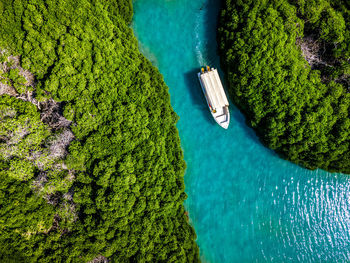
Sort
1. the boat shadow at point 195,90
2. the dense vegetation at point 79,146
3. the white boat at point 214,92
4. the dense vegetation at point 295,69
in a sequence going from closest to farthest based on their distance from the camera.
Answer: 1. the dense vegetation at point 79,146
2. the dense vegetation at point 295,69
3. the white boat at point 214,92
4. the boat shadow at point 195,90

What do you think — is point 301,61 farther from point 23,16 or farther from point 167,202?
point 23,16

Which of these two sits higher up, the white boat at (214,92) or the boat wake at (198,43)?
the boat wake at (198,43)

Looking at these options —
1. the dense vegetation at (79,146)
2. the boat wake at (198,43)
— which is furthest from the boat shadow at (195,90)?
the dense vegetation at (79,146)

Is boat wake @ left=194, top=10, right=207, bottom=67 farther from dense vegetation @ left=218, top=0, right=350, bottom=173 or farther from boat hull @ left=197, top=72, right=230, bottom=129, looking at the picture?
dense vegetation @ left=218, top=0, right=350, bottom=173

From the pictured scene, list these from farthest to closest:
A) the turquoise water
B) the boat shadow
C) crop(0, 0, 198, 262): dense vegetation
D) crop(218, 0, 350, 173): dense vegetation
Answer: the boat shadow, the turquoise water, crop(218, 0, 350, 173): dense vegetation, crop(0, 0, 198, 262): dense vegetation

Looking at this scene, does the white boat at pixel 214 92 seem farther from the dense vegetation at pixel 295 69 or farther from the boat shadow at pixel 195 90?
the dense vegetation at pixel 295 69

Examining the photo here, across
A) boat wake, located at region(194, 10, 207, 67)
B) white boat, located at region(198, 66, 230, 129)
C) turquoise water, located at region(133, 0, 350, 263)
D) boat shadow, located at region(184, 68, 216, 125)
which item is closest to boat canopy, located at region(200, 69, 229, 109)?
white boat, located at region(198, 66, 230, 129)

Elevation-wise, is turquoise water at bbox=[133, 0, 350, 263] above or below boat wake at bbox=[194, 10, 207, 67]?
below
